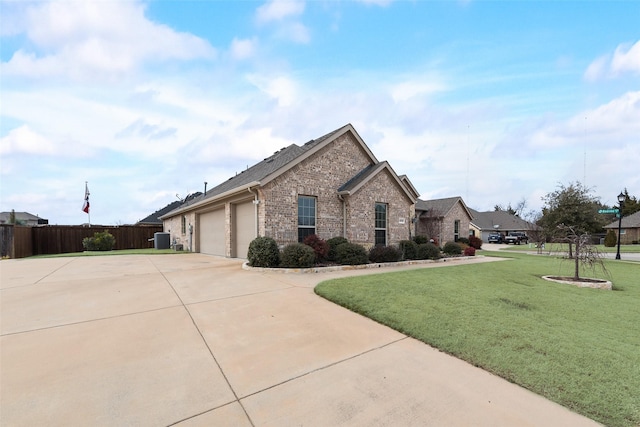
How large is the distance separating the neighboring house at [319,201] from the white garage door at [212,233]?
56 millimetres

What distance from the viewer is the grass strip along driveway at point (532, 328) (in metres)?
2.71

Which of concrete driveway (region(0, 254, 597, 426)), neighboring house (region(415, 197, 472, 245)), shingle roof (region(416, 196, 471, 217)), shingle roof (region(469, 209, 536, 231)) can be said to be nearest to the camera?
concrete driveway (region(0, 254, 597, 426))

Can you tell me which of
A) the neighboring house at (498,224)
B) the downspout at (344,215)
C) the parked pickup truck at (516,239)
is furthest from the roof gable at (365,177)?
the neighboring house at (498,224)

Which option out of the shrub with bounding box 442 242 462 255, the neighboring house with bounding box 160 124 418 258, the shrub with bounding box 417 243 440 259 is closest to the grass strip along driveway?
the neighboring house with bounding box 160 124 418 258

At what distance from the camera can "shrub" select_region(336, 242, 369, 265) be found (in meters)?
10.4

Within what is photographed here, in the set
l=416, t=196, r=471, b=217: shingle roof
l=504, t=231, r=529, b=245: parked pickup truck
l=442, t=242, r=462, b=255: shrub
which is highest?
l=416, t=196, r=471, b=217: shingle roof

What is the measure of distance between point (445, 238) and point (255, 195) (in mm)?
20147

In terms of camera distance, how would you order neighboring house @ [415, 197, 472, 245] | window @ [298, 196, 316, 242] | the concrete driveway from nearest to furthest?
the concrete driveway
window @ [298, 196, 316, 242]
neighboring house @ [415, 197, 472, 245]

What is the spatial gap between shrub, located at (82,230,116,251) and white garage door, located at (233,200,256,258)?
13540 mm

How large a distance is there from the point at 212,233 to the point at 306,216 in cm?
723

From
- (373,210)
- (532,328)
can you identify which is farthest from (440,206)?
(532,328)

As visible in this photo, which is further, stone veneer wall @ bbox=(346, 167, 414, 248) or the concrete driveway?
stone veneer wall @ bbox=(346, 167, 414, 248)

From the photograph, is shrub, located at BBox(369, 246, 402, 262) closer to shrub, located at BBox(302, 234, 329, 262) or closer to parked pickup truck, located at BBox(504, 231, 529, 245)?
shrub, located at BBox(302, 234, 329, 262)

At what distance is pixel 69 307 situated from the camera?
528 centimetres
